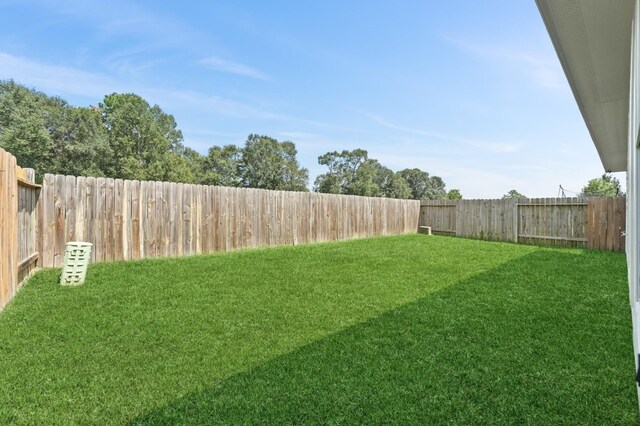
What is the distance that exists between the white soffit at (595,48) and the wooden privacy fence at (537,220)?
480cm

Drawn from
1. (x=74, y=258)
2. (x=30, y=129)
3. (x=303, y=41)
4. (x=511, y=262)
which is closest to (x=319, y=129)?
(x=303, y=41)

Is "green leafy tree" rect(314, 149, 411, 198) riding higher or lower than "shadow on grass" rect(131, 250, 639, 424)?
higher

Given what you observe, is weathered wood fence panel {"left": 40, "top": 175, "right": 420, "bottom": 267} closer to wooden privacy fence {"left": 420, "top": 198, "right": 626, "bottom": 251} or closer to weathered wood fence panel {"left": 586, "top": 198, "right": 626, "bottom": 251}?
wooden privacy fence {"left": 420, "top": 198, "right": 626, "bottom": 251}

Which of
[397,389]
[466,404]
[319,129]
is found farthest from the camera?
[319,129]

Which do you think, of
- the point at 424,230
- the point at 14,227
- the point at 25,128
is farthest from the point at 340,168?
the point at 14,227

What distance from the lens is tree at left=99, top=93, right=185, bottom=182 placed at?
23.7 meters

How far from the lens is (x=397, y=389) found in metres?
2.05

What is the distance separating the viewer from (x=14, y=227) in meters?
3.99

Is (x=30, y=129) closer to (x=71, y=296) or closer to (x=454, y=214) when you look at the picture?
(x=71, y=296)

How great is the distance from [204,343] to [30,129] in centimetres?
2448

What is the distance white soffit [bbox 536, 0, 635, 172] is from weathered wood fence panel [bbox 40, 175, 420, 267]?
6505 millimetres

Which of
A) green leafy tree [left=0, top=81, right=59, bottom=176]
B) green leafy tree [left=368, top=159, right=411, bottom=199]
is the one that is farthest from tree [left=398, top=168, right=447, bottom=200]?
green leafy tree [left=0, top=81, right=59, bottom=176]

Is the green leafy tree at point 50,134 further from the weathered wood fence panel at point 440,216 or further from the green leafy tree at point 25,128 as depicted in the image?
the weathered wood fence panel at point 440,216

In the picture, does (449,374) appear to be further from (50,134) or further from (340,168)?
(340,168)
